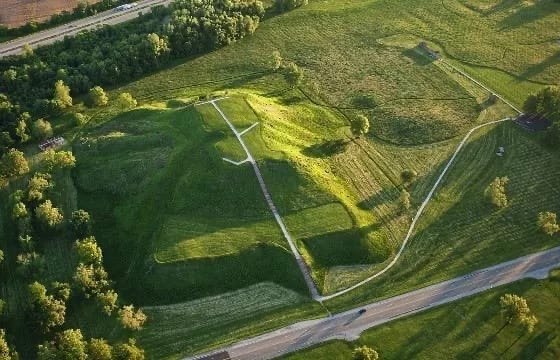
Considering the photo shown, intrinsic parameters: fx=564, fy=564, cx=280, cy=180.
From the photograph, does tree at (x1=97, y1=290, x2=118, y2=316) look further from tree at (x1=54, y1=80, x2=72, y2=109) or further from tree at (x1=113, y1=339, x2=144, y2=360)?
tree at (x1=54, y1=80, x2=72, y2=109)

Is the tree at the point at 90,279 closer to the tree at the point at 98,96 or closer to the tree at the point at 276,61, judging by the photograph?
the tree at the point at 98,96

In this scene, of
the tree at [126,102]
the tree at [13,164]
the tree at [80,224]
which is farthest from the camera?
the tree at [126,102]

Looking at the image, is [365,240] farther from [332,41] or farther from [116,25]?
[116,25]

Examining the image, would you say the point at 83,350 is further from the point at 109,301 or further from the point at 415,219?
the point at 415,219

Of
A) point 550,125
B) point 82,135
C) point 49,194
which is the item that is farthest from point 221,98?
point 550,125

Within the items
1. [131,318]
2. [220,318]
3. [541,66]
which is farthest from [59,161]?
[541,66]

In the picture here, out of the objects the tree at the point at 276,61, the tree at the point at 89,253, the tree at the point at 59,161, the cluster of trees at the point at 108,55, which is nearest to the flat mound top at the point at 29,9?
the cluster of trees at the point at 108,55

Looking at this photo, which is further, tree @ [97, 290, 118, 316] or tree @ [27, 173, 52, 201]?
tree @ [27, 173, 52, 201]

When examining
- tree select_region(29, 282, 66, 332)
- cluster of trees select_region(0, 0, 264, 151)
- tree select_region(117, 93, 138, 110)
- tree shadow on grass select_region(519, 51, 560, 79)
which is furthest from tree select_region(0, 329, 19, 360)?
tree shadow on grass select_region(519, 51, 560, 79)
